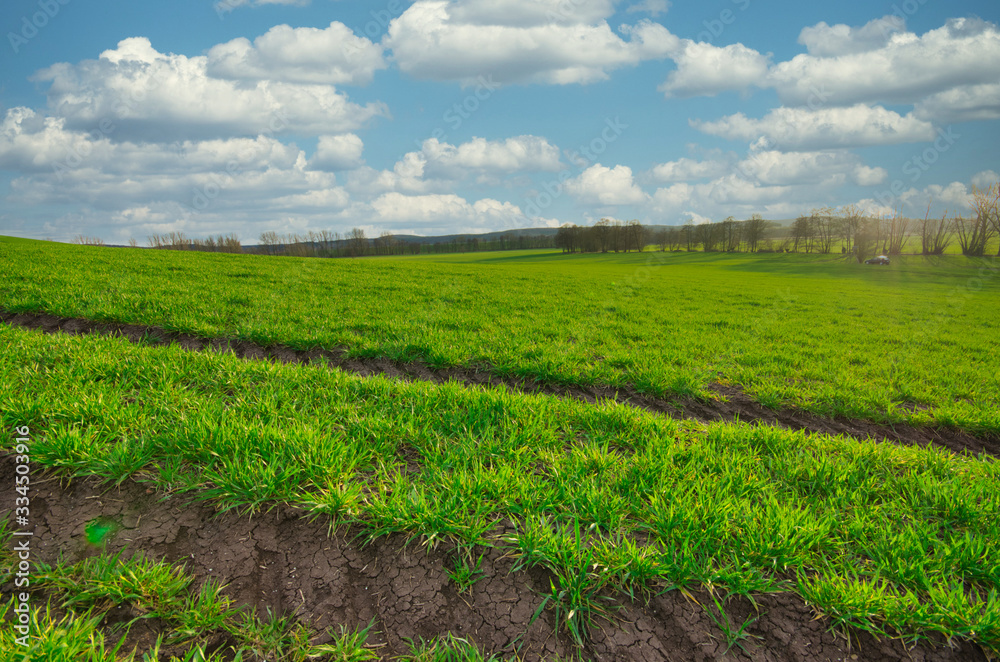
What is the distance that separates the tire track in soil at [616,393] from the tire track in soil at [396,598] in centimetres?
321

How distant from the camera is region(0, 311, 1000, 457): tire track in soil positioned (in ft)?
19.6

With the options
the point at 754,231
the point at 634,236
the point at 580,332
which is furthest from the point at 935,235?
the point at 580,332

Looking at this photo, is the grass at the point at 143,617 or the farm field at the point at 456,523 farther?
the farm field at the point at 456,523

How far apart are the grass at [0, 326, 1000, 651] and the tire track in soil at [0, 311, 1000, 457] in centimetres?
146

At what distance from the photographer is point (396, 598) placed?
7.73ft

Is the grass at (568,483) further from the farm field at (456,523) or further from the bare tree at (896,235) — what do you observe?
the bare tree at (896,235)

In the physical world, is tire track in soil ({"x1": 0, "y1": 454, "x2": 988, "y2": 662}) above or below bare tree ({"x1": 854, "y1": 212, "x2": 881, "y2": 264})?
below

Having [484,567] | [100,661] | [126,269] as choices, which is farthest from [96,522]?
[126,269]

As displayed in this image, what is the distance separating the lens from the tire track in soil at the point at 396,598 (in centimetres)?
219

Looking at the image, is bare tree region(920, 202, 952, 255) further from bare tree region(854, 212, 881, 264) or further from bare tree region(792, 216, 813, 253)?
bare tree region(792, 216, 813, 253)

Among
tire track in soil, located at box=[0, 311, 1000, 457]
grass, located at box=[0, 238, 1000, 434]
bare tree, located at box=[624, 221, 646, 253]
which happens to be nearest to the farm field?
tire track in soil, located at box=[0, 311, 1000, 457]

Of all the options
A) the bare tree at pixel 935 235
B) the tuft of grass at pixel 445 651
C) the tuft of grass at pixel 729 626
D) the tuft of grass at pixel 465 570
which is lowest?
the tuft of grass at pixel 729 626

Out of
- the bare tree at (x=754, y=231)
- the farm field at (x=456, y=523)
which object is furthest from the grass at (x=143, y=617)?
the bare tree at (x=754, y=231)

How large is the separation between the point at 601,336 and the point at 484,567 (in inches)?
295
